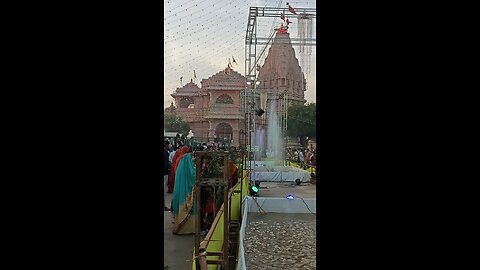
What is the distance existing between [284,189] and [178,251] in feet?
11.4

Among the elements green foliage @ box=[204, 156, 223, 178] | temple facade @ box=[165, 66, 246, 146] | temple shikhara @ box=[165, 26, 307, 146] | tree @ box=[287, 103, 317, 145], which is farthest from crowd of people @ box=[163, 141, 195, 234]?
temple facade @ box=[165, 66, 246, 146]

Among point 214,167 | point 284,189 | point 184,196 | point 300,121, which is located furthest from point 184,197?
point 300,121

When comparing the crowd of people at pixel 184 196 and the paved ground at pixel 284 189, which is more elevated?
the crowd of people at pixel 184 196

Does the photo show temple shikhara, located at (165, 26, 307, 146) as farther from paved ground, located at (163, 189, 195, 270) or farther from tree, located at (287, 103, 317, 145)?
paved ground, located at (163, 189, 195, 270)

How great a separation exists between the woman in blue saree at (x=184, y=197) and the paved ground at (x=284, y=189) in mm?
2218

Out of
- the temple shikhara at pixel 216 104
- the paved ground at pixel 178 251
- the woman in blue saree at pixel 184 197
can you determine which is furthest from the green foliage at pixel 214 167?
the temple shikhara at pixel 216 104

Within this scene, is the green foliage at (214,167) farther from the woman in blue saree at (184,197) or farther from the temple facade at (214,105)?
the temple facade at (214,105)

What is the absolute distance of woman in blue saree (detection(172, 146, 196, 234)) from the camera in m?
3.24

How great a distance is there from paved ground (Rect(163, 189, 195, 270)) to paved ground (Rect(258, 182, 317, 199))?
228cm

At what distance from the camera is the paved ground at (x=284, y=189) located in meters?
5.56
